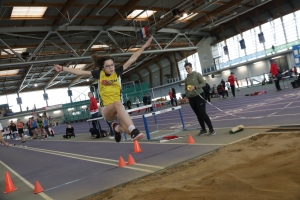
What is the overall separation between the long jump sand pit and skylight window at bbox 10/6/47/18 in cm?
1449

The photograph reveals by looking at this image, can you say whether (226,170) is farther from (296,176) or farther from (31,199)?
(31,199)

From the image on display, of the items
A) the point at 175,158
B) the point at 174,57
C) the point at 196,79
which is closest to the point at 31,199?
the point at 175,158

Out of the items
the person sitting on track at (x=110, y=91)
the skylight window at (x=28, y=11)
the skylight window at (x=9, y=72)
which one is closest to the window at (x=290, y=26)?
the skylight window at (x=28, y=11)

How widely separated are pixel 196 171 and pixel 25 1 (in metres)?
14.2

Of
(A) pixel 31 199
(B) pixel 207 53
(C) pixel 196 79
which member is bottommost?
(A) pixel 31 199

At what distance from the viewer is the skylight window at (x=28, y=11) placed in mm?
15366

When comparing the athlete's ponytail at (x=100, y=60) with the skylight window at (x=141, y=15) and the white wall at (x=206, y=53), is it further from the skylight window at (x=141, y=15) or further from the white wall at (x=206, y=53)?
the white wall at (x=206, y=53)

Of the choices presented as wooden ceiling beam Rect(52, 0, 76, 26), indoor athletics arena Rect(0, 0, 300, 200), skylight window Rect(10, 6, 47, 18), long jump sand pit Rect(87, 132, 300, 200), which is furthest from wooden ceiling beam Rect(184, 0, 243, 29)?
long jump sand pit Rect(87, 132, 300, 200)

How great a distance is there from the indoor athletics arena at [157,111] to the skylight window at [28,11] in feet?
0.18

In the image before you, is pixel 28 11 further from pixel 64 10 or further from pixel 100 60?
pixel 100 60

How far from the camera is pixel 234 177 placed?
3051 millimetres

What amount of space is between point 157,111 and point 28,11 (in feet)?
39.0

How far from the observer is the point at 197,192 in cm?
283

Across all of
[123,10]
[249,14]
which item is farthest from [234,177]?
[249,14]
